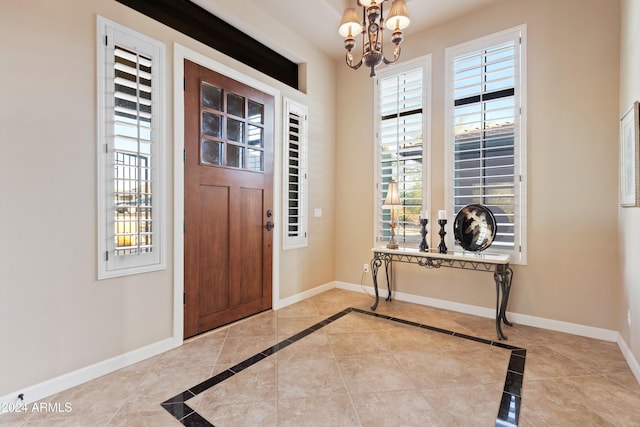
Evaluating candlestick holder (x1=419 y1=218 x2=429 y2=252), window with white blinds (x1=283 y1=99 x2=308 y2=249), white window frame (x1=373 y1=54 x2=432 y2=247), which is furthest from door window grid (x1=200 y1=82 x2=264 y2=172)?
candlestick holder (x1=419 y1=218 x2=429 y2=252)

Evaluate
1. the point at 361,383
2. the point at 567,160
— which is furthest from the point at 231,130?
the point at 567,160

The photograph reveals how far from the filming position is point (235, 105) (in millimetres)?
3170

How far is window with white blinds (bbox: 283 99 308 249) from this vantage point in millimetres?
3750

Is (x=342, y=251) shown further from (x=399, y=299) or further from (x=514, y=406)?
(x=514, y=406)

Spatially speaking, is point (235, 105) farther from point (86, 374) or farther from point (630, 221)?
point (630, 221)

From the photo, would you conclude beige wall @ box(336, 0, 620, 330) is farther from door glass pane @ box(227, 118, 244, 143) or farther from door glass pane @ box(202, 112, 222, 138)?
door glass pane @ box(202, 112, 222, 138)

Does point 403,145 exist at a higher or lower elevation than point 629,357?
higher

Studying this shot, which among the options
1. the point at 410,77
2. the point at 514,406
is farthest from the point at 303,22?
the point at 514,406

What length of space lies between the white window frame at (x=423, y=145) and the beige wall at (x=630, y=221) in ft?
5.40

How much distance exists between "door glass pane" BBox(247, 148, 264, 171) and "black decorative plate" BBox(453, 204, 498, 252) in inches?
87.5

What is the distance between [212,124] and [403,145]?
228cm

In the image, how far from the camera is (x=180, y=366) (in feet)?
7.67

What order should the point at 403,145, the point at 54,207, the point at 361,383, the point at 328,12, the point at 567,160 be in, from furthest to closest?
1. the point at 403,145
2. the point at 328,12
3. the point at 567,160
4. the point at 361,383
5. the point at 54,207

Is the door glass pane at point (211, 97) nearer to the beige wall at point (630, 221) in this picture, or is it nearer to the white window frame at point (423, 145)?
the white window frame at point (423, 145)
